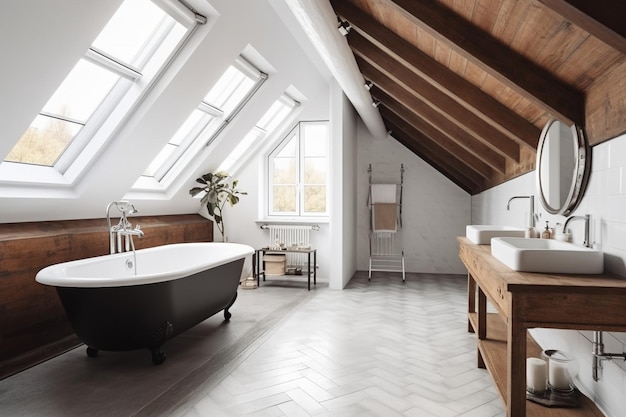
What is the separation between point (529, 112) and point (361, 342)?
222 cm

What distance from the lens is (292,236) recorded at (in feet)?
22.6

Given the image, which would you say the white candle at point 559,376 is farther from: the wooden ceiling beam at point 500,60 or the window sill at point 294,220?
the window sill at point 294,220

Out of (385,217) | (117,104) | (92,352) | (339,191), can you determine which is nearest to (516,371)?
(92,352)

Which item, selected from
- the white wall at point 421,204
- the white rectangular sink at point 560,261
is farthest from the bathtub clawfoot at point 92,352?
the white wall at point 421,204

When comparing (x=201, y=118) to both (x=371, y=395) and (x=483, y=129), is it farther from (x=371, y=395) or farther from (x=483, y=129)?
(x=371, y=395)

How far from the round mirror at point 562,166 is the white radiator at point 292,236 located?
427cm

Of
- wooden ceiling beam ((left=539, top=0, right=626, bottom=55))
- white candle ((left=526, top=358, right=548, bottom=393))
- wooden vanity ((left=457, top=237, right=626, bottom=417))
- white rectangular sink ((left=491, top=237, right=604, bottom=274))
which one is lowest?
white candle ((left=526, top=358, right=548, bottom=393))

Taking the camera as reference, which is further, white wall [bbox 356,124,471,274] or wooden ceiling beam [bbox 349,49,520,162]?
white wall [bbox 356,124,471,274]

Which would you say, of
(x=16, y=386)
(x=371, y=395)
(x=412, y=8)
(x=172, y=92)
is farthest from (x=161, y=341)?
(x=412, y=8)

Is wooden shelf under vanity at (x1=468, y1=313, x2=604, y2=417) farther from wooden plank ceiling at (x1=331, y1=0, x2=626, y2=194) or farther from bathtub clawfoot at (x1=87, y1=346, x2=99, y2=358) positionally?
bathtub clawfoot at (x1=87, y1=346, x2=99, y2=358)

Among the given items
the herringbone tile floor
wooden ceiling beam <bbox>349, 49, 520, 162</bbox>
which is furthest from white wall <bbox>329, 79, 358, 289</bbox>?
wooden ceiling beam <bbox>349, 49, 520, 162</bbox>

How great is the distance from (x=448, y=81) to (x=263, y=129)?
3849 millimetres

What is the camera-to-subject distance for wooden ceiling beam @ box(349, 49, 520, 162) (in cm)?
371

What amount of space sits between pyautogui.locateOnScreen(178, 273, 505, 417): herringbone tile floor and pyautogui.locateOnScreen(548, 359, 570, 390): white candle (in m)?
0.40
